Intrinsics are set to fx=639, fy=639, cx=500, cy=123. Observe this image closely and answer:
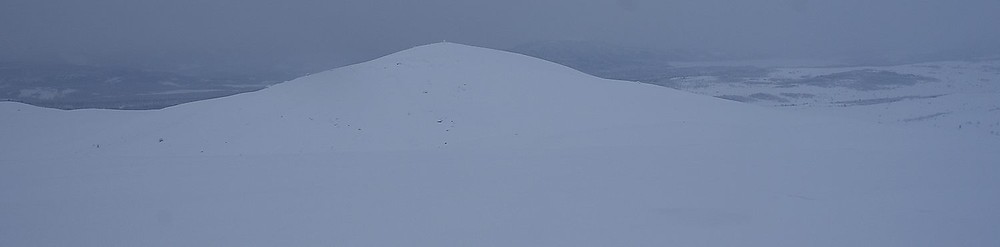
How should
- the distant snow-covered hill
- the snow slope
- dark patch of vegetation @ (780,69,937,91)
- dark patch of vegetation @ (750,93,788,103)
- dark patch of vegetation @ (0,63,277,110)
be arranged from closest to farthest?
the snow slope
the distant snow-covered hill
dark patch of vegetation @ (750,93,788,103)
dark patch of vegetation @ (780,69,937,91)
dark patch of vegetation @ (0,63,277,110)

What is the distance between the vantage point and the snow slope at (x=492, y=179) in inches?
230

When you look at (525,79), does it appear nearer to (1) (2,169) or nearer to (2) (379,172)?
(2) (379,172)

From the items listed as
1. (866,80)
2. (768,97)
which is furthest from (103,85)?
(866,80)

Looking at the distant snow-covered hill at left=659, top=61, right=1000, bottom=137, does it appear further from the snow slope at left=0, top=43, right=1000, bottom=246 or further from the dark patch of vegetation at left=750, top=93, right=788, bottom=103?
the snow slope at left=0, top=43, right=1000, bottom=246

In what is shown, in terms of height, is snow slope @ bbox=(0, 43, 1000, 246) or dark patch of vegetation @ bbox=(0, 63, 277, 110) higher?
dark patch of vegetation @ bbox=(0, 63, 277, 110)

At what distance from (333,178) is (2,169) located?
5161 mm

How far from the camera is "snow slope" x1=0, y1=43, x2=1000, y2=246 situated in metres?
5.84

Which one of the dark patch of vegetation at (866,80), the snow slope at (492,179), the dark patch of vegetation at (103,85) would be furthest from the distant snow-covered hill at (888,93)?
the dark patch of vegetation at (103,85)

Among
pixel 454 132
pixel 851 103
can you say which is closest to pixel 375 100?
pixel 454 132

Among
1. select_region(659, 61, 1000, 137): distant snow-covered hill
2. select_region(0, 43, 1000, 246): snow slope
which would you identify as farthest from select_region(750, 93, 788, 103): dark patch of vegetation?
select_region(0, 43, 1000, 246): snow slope

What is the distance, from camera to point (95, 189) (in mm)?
7898

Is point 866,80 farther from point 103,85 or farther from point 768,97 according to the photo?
point 103,85

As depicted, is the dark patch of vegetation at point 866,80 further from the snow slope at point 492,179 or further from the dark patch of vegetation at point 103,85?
the dark patch of vegetation at point 103,85

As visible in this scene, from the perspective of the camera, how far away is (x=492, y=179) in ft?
26.3
